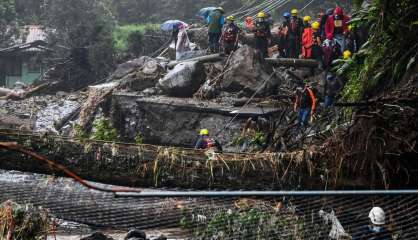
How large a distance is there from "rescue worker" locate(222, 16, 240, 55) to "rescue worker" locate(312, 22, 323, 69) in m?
2.30

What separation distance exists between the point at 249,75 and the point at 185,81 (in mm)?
1768

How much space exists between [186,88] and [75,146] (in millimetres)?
8708

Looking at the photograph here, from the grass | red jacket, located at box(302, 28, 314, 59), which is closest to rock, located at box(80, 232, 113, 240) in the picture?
red jacket, located at box(302, 28, 314, 59)

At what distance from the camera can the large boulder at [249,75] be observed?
14.5 meters

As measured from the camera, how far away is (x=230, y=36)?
15.4m

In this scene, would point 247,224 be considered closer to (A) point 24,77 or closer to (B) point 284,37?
(B) point 284,37

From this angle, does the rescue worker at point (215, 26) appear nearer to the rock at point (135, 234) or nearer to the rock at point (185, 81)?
the rock at point (185, 81)

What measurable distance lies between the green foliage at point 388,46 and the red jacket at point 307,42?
4.38 m

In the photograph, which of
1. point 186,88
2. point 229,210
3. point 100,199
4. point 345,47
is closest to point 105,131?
point 186,88

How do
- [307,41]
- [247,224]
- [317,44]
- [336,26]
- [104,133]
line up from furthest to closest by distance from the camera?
1. [307,41]
2. [317,44]
3. [336,26]
4. [104,133]
5. [247,224]

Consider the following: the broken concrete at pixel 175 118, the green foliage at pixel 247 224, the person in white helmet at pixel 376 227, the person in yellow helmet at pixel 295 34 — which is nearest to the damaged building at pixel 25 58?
the broken concrete at pixel 175 118

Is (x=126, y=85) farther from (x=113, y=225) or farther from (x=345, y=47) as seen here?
(x=113, y=225)

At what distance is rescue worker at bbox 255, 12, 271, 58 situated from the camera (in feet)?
49.7

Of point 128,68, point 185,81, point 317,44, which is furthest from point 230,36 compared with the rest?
point 128,68
